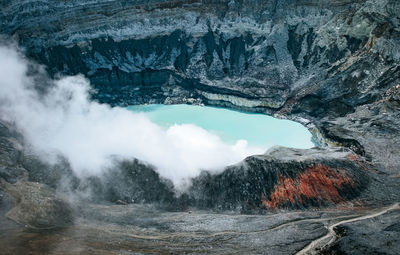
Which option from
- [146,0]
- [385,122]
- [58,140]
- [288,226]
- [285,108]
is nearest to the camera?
[288,226]

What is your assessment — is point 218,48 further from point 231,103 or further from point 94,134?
point 94,134

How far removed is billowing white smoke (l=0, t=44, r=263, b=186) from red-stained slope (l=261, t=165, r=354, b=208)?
4.17 m

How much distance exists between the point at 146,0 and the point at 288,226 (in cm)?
3296

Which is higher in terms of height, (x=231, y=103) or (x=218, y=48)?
(x=218, y=48)

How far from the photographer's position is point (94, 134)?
27938mm

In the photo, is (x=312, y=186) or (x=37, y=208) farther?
(x=312, y=186)

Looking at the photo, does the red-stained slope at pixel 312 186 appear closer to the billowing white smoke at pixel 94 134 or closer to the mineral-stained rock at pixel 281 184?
the mineral-stained rock at pixel 281 184

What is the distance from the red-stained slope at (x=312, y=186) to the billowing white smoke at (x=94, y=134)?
4.17 meters

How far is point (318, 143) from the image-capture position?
32031 millimetres

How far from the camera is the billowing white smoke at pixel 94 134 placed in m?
24.2

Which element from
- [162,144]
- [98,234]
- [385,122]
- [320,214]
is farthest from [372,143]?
[98,234]

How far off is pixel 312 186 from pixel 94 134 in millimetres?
16021

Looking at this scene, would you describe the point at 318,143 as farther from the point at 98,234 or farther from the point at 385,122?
the point at 98,234

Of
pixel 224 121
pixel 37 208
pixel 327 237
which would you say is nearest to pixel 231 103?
pixel 224 121
